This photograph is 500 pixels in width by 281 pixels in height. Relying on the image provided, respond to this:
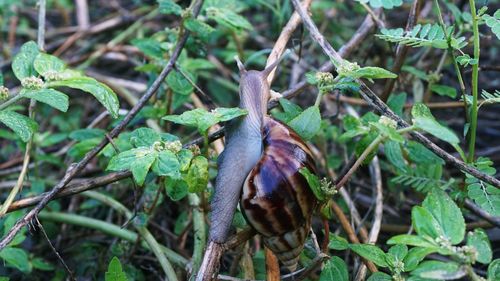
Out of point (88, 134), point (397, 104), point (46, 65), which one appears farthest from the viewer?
point (88, 134)

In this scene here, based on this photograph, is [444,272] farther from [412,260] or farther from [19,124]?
[19,124]

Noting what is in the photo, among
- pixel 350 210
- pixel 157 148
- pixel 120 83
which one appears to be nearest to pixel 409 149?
pixel 350 210

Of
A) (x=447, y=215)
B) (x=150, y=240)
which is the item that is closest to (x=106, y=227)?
(x=150, y=240)

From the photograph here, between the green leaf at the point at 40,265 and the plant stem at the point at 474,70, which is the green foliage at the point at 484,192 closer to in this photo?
the plant stem at the point at 474,70

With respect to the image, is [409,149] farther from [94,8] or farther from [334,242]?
[94,8]

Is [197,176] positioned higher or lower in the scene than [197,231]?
higher
